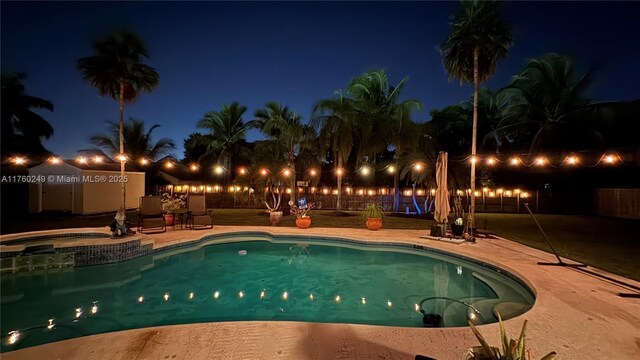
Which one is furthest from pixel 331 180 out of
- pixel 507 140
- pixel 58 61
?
pixel 58 61

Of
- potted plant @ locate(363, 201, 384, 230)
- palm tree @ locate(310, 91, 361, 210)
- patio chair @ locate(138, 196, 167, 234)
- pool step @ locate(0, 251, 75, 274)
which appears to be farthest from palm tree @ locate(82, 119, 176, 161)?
potted plant @ locate(363, 201, 384, 230)

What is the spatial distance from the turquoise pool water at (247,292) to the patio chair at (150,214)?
198 centimetres

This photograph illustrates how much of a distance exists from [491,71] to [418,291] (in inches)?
356

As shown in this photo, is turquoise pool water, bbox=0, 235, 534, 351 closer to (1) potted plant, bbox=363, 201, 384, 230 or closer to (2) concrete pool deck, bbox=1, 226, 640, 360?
(2) concrete pool deck, bbox=1, 226, 640, 360

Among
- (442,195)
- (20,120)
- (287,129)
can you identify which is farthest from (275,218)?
(20,120)

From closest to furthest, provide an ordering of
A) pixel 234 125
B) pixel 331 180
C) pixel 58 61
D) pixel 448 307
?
pixel 448 307
pixel 58 61
pixel 234 125
pixel 331 180

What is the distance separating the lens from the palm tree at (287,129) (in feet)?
55.2

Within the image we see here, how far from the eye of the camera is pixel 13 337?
4.02 meters

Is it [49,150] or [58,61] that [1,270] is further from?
[49,150]

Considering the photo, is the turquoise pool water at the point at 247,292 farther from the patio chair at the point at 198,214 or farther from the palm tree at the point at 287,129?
the palm tree at the point at 287,129

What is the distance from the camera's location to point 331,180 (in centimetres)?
2458

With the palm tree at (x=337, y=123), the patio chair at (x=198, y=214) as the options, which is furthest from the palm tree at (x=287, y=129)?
the patio chair at (x=198, y=214)

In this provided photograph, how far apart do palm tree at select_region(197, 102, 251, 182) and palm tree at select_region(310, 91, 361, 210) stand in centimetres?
775

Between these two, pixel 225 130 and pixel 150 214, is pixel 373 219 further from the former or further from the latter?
pixel 225 130
